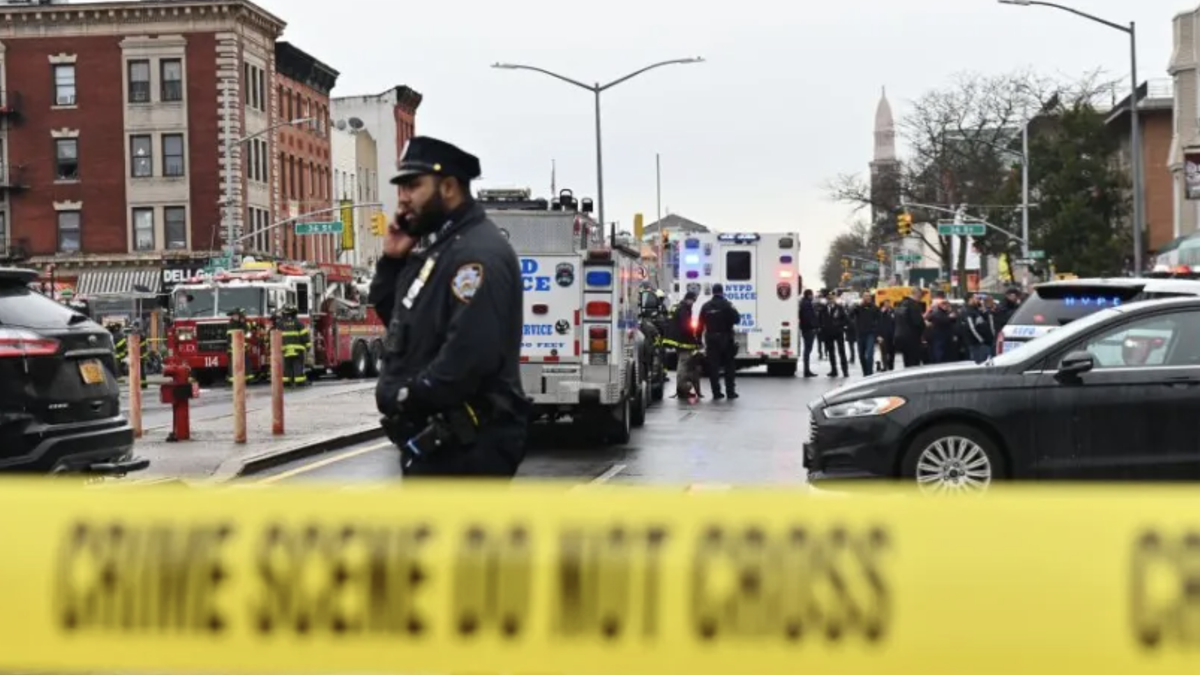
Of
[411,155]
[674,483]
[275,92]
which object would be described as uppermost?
[275,92]

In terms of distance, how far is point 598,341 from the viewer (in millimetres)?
17672

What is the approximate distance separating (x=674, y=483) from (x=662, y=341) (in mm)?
12965

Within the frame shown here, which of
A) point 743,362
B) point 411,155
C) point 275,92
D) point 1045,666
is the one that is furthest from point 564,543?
point 275,92

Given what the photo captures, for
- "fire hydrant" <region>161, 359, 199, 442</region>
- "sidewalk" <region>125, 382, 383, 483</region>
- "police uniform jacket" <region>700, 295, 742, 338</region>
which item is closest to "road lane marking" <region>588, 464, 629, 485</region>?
"sidewalk" <region>125, 382, 383, 483</region>

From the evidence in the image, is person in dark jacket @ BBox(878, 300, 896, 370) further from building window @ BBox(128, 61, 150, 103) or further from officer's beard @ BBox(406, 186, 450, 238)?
building window @ BBox(128, 61, 150, 103)

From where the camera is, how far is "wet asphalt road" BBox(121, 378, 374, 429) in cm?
2334

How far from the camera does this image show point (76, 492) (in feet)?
12.4

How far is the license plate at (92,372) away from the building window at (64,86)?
57279mm

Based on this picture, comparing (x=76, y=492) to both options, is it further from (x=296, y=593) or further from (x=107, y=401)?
(x=107, y=401)

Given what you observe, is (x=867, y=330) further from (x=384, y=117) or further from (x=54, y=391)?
(x=384, y=117)

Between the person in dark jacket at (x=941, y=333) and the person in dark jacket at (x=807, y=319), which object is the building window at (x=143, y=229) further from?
the person in dark jacket at (x=941, y=333)

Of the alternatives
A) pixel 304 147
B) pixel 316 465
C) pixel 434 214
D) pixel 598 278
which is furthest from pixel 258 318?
pixel 304 147

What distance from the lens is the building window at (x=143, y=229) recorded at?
6450 centimetres

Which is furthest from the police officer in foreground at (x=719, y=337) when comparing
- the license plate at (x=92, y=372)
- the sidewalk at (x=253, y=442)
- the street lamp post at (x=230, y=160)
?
the street lamp post at (x=230, y=160)
